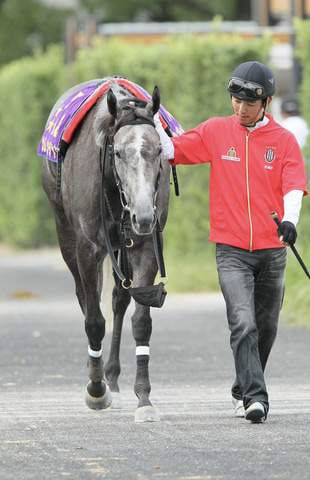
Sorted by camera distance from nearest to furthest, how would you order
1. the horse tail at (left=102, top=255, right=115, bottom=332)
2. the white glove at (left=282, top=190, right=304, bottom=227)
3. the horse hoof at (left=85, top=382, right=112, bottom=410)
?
the white glove at (left=282, top=190, right=304, bottom=227), the horse hoof at (left=85, top=382, right=112, bottom=410), the horse tail at (left=102, top=255, right=115, bottom=332)

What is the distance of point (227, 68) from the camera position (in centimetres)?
1711

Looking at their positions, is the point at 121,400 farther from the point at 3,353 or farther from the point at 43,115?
the point at 43,115

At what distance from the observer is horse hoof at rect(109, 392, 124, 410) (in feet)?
26.0

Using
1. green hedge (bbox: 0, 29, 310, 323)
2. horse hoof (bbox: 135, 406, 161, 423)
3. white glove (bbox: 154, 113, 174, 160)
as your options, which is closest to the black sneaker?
horse hoof (bbox: 135, 406, 161, 423)

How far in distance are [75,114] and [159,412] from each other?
7.15 feet

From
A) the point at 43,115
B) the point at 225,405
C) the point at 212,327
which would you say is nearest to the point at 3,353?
the point at 212,327

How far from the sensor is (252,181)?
23.4 feet

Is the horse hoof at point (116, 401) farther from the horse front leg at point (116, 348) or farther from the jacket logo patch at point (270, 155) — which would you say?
the jacket logo patch at point (270, 155)

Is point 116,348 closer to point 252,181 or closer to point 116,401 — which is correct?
point 116,401

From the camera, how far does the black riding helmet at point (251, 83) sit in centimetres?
699

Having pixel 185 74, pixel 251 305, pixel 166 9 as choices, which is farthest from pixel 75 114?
pixel 166 9

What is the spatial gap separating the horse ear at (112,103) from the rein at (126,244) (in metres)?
0.11

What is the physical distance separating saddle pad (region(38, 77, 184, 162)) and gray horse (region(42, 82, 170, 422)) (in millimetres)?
60

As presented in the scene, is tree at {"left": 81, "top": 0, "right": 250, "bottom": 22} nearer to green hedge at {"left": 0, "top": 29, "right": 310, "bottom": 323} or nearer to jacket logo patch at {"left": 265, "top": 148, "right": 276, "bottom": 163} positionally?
green hedge at {"left": 0, "top": 29, "right": 310, "bottom": 323}
